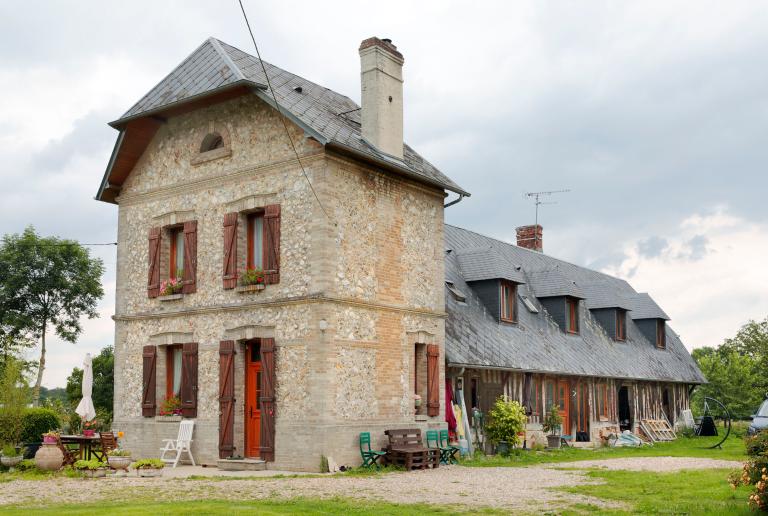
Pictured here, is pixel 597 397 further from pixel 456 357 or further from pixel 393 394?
pixel 393 394

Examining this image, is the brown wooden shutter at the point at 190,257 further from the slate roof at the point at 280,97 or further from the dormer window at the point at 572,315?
the dormer window at the point at 572,315

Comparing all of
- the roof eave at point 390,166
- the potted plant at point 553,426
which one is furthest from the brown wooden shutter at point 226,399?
the potted plant at point 553,426

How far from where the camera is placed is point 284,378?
1728cm

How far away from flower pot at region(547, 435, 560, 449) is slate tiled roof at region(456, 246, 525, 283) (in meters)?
4.55

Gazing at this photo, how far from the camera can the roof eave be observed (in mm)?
17328

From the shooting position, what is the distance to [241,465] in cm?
1728

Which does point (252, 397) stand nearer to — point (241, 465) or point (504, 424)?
point (241, 465)

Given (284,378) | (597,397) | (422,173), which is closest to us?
(284,378)

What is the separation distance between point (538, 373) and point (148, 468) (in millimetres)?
11935

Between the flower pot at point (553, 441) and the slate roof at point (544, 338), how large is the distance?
1.82 m

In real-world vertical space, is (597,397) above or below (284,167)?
below

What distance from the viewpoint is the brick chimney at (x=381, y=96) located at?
63.5 feet

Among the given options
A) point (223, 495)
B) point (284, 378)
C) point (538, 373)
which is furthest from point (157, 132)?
point (538, 373)

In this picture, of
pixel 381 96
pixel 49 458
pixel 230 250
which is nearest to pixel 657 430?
pixel 381 96
